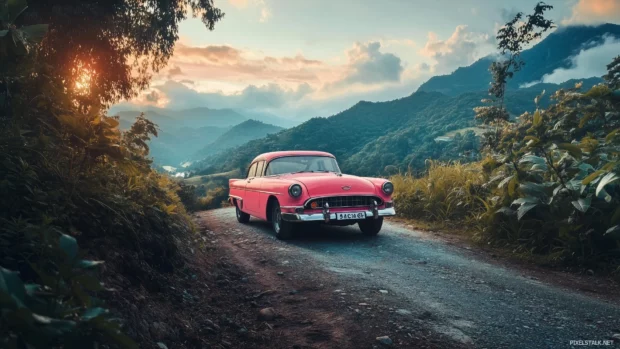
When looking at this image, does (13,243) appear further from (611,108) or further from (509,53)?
(509,53)

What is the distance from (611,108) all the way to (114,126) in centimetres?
604

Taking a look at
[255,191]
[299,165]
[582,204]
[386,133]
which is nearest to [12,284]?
[582,204]

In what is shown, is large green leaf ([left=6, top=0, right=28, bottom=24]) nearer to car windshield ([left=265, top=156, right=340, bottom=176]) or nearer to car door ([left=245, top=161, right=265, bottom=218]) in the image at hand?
car door ([left=245, top=161, right=265, bottom=218])

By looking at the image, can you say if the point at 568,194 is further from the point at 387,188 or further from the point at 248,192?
the point at 248,192

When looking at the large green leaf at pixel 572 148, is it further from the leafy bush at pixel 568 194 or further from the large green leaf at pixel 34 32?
the large green leaf at pixel 34 32

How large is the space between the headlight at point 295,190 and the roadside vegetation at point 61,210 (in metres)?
2.01

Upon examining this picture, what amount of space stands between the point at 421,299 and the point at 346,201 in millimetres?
3164

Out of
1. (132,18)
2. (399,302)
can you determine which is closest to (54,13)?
(132,18)

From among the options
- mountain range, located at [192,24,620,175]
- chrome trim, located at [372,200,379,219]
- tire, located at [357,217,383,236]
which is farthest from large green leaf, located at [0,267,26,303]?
mountain range, located at [192,24,620,175]

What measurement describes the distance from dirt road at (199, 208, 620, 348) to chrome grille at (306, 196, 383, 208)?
780 mm

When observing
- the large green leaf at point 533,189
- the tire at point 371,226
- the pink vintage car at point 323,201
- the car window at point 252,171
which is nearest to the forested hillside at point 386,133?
the car window at point 252,171

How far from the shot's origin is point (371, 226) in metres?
6.94

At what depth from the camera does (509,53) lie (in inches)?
829

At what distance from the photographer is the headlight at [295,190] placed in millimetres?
6406
